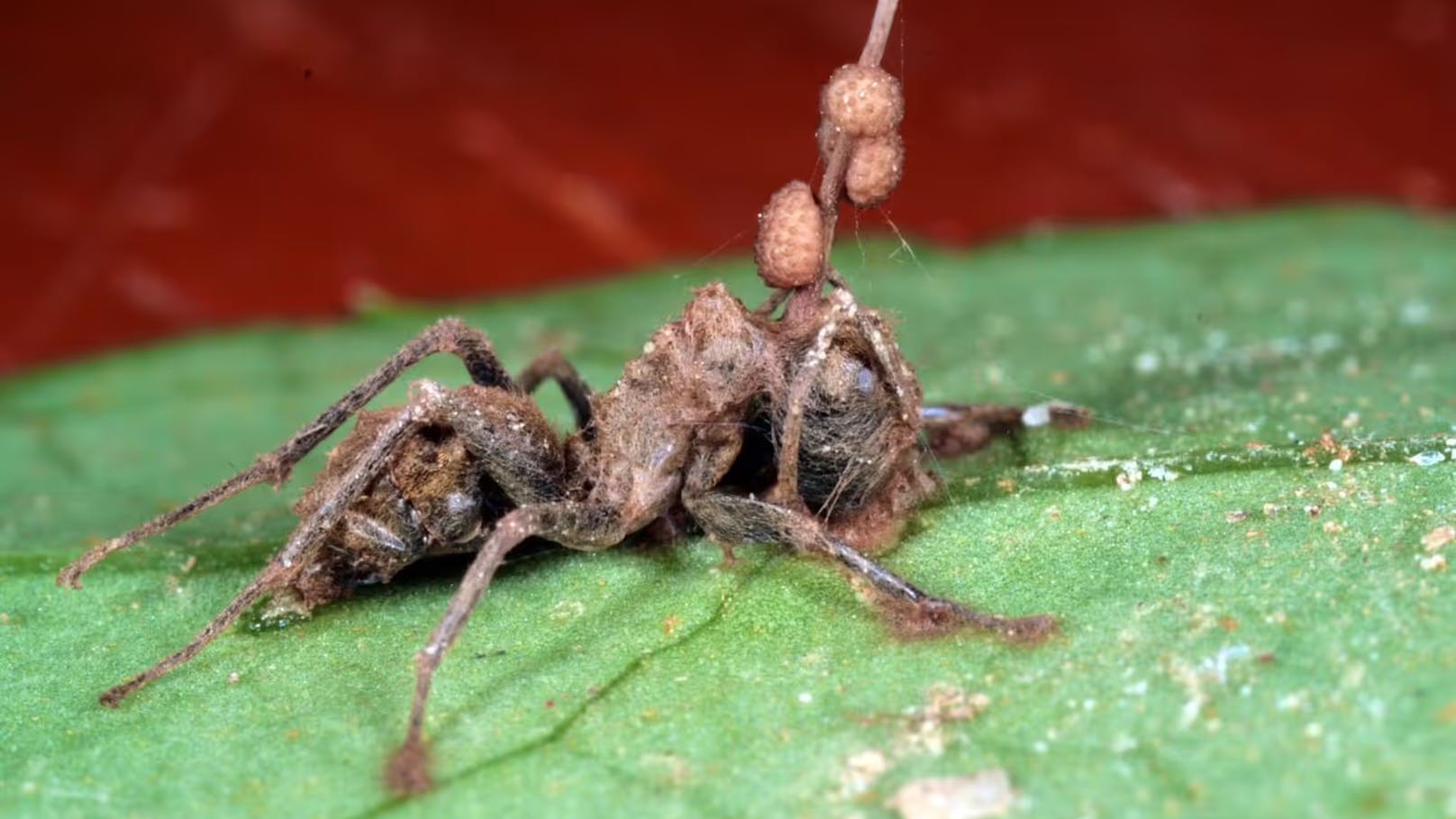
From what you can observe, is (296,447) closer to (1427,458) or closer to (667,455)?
(667,455)

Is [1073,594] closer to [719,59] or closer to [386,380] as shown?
[386,380]

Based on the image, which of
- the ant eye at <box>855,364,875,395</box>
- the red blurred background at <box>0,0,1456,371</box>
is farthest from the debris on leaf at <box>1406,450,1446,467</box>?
the red blurred background at <box>0,0,1456,371</box>

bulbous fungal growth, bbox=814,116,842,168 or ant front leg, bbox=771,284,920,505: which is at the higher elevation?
bulbous fungal growth, bbox=814,116,842,168

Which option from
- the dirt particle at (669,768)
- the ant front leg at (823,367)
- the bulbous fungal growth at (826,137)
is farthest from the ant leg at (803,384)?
the dirt particle at (669,768)

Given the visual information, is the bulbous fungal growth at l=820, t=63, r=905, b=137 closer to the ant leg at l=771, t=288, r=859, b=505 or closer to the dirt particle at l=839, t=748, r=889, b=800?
the ant leg at l=771, t=288, r=859, b=505

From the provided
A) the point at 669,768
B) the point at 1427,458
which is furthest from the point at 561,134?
the point at 669,768

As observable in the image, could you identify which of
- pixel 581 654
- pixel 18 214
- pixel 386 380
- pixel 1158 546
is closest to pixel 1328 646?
pixel 1158 546

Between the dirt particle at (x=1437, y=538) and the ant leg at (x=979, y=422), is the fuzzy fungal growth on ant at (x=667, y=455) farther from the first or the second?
Result: the dirt particle at (x=1437, y=538)
